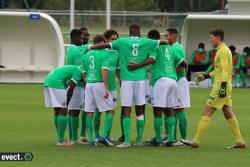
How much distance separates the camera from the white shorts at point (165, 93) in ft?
50.0

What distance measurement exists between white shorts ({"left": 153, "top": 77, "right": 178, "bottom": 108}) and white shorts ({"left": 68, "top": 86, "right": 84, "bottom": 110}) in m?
1.45

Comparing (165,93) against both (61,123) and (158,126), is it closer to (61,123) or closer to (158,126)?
(158,126)

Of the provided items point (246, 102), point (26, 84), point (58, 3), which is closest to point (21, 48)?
point (26, 84)

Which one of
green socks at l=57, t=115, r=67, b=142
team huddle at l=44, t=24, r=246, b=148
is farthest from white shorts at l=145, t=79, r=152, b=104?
green socks at l=57, t=115, r=67, b=142

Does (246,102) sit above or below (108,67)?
below

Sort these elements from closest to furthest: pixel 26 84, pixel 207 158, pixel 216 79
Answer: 1. pixel 207 158
2. pixel 216 79
3. pixel 26 84

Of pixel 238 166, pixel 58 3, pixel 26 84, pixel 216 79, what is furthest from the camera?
pixel 58 3

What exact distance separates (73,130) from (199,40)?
19425mm

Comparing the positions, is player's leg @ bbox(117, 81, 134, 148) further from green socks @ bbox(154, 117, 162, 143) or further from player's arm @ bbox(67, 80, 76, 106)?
player's arm @ bbox(67, 80, 76, 106)

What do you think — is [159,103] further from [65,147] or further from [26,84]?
[26,84]

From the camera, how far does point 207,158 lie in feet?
44.7

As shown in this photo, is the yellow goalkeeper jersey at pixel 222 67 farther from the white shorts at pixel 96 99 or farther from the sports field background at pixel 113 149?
the white shorts at pixel 96 99

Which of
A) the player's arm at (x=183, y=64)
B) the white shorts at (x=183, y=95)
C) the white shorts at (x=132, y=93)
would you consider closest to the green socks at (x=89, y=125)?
the white shorts at (x=132, y=93)

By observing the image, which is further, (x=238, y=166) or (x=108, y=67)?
(x=108, y=67)
